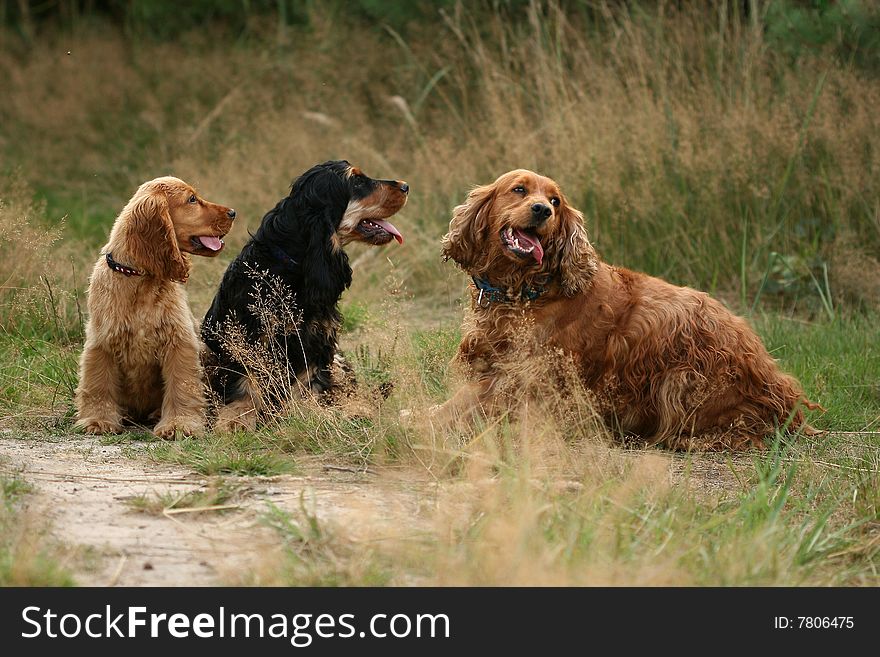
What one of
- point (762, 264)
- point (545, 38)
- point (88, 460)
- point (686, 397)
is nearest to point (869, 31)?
point (762, 264)

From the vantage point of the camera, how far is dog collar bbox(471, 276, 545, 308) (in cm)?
547

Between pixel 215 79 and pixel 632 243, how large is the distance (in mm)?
6398

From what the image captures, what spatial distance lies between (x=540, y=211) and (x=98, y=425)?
7.50 feet

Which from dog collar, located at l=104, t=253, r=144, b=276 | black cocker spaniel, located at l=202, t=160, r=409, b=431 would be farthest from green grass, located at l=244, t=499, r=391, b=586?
dog collar, located at l=104, t=253, r=144, b=276

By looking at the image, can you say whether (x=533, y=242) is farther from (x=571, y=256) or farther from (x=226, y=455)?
(x=226, y=455)

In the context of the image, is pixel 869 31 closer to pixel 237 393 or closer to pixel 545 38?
pixel 545 38

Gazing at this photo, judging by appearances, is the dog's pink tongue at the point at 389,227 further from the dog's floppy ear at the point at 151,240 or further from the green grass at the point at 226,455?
the green grass at the point at 226,455

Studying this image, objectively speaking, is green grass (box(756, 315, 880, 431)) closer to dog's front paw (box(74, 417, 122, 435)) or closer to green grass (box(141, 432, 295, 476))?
green grass (box(141, 432, 295, 476))

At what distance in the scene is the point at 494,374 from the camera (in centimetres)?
547

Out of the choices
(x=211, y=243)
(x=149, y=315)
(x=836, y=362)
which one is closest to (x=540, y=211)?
(x=211, y=243)

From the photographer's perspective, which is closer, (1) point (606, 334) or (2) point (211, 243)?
(1) point (606, 334)

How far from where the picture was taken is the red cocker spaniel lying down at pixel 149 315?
5352 millimetres

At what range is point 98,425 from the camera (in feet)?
17.9

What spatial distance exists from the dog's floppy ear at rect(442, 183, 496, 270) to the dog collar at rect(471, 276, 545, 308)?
11 centimetres
